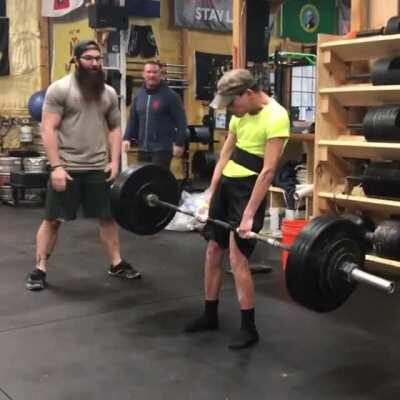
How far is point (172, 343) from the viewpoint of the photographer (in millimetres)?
3027

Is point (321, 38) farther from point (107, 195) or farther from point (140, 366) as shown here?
point (140, 366)

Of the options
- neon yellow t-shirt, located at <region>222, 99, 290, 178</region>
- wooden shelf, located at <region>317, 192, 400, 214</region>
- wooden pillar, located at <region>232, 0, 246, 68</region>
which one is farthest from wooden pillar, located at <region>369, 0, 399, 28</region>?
neon yellow t-shirt, located at <region>222, 99, 290, 178</region>

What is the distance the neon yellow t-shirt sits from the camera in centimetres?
284

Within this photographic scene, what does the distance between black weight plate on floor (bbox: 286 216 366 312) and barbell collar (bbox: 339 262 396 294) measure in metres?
0.03

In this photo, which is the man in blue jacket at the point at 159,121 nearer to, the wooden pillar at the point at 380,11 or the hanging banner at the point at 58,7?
the wooden pillar at the point at 380,11

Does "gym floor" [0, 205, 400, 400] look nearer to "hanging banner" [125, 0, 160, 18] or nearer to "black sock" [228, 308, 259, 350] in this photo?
"black sock" [228, 308, 259, 350]

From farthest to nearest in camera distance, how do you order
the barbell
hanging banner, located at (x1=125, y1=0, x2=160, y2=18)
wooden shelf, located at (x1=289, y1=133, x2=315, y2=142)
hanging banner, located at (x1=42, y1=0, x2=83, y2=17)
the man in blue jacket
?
hanging banner, located at (x1=42, y1=0, x2=83, y2=17) < hanging banner, located at (x1=125, y1=0, x2=160, y2=18) < the man in blue jacket < wooden shelf, located at (x1=289, y1=133, x2=315, y2=142) < the barbell

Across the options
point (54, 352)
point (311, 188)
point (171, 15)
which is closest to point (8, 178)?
point (171, 15)

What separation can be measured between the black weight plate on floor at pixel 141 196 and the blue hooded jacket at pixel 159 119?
2087 mm

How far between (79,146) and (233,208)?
1286 millimetres

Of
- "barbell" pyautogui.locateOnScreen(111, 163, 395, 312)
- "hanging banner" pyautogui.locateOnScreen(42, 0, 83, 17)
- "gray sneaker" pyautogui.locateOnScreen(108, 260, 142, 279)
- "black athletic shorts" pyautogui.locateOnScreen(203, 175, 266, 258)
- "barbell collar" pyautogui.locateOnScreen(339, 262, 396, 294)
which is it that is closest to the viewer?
"barbell collar" pyautogui.locateOnScreen(339, 262, 396, 294)

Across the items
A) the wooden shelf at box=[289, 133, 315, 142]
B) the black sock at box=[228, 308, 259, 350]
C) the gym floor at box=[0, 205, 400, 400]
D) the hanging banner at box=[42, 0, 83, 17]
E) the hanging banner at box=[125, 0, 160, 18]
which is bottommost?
the gym floor at box=[0, 205, 400, 400]

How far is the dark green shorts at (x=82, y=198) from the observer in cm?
388

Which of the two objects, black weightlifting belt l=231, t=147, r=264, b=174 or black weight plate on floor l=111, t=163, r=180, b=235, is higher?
black weightlifting belt l=231, t=147, r=264, b=174
